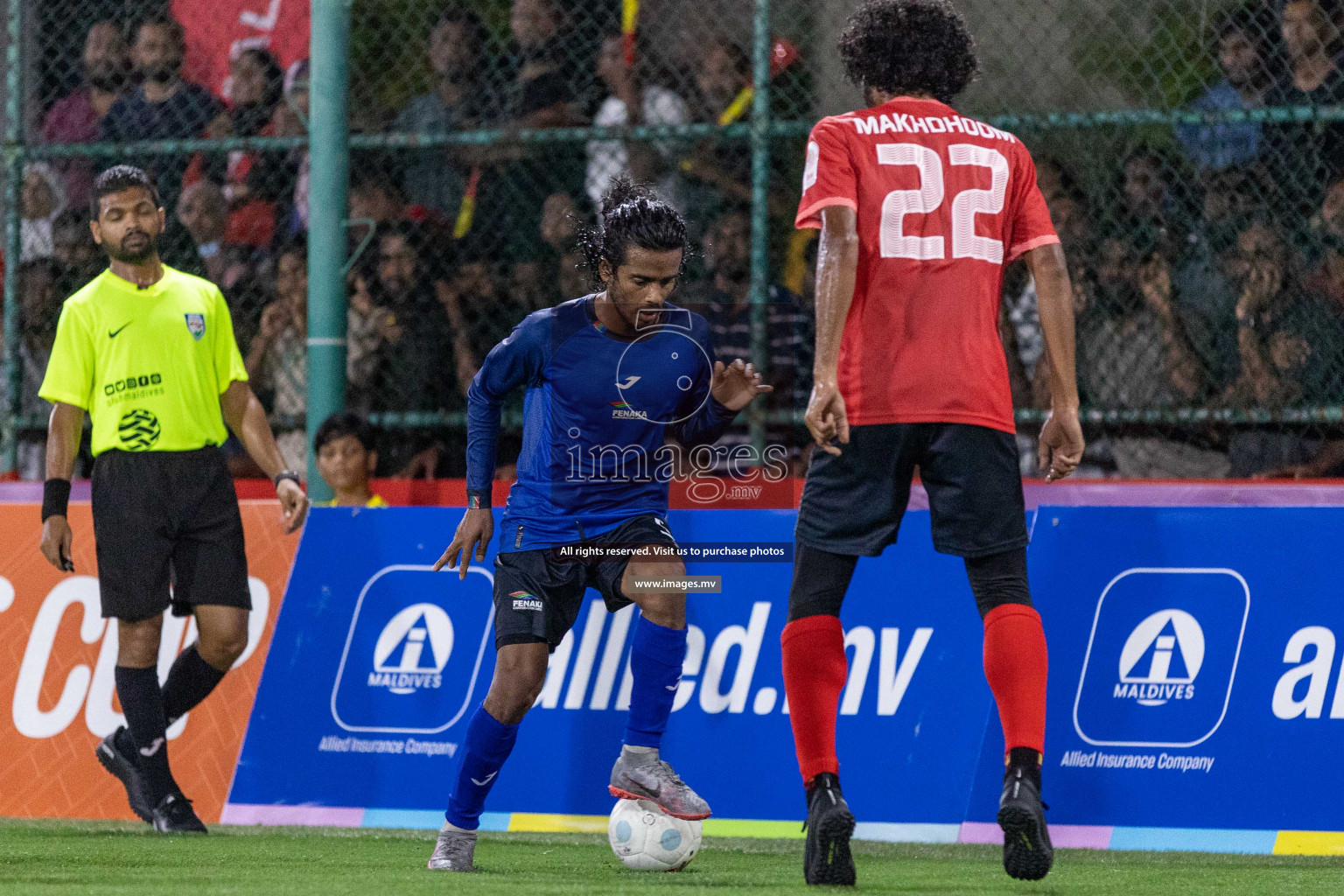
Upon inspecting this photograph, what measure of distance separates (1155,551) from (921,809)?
3.58ft

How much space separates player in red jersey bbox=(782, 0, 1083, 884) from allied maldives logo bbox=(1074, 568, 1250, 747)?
4.73 feet

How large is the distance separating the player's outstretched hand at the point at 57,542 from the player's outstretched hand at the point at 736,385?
243 centimetres

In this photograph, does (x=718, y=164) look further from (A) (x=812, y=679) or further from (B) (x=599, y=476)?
(A) (x=812, y=679)

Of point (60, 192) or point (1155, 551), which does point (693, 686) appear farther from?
point (60, 192)

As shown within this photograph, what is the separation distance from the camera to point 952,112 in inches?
161

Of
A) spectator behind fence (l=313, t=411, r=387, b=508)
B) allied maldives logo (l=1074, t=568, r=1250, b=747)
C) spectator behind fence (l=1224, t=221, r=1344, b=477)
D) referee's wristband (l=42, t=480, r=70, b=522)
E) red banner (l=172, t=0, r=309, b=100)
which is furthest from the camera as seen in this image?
red banner (l=172, t=0, r=309, b=100)

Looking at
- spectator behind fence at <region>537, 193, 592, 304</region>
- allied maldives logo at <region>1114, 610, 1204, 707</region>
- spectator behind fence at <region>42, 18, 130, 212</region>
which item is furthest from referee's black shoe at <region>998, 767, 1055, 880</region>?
spectator behind fence at <region>42, 18, 130, 212</region>

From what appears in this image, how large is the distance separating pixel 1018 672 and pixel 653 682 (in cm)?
119

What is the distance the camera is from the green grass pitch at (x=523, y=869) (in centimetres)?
399

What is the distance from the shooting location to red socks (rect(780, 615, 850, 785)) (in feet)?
12.9

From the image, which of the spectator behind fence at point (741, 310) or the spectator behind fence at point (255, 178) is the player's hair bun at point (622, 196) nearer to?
the spectator behind fence at point (741, 310)

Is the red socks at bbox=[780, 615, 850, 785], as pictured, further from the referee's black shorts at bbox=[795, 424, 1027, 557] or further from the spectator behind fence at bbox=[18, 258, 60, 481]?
the spectator behind fence at bbox=[18, 258, 60, 481]

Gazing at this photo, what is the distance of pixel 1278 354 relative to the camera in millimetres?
6469

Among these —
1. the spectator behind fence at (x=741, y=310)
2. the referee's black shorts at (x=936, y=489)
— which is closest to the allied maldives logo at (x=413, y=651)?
the spectator behind fence at (x=741, y=310)
